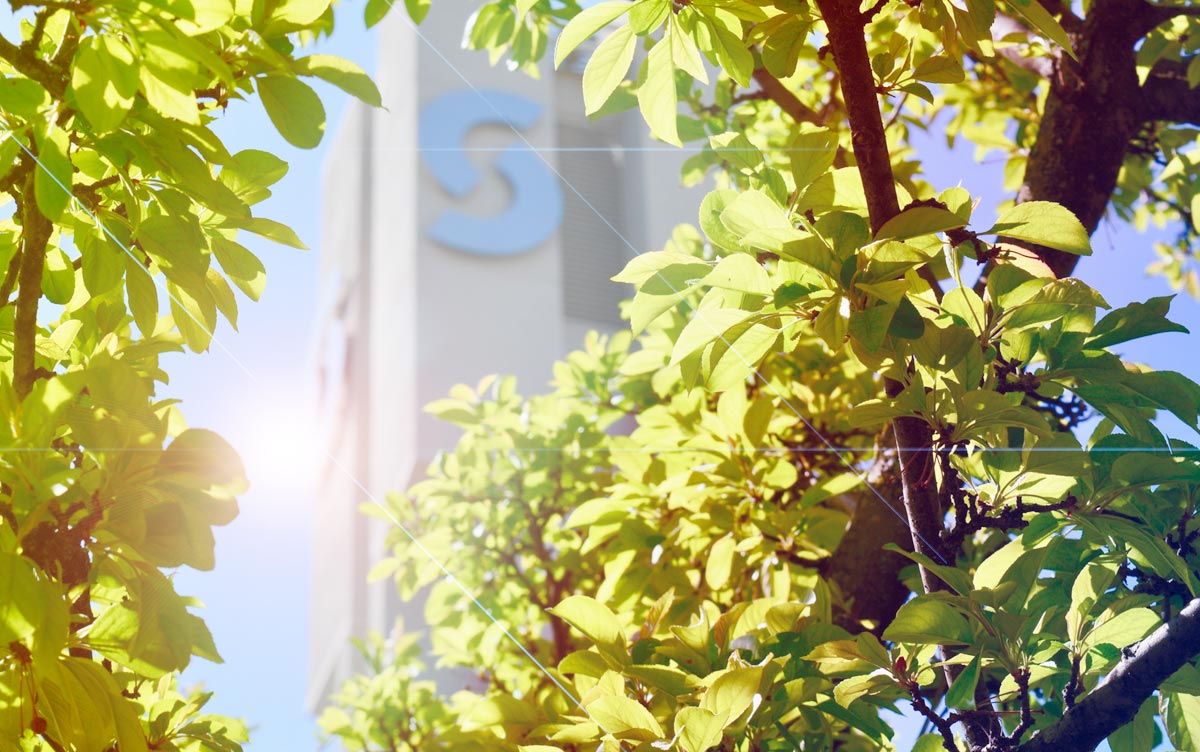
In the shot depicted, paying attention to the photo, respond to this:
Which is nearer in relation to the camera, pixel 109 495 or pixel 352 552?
pixel 109 495

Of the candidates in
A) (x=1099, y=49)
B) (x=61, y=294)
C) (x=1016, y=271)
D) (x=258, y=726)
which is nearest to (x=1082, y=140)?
(x=1099, y=49)

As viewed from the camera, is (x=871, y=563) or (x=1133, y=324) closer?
(x=1133, y=324)

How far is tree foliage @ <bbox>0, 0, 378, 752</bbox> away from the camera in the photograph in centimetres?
77

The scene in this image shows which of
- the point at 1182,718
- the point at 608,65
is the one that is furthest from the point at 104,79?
the point at 1182,718

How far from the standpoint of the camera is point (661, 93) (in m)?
1.04

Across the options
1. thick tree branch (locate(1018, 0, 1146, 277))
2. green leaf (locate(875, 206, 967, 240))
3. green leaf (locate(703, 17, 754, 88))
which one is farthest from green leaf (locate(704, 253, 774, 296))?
thick tree branch (locate(1018, 0, 1146, 277))

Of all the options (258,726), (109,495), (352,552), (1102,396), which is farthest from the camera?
(352,552)

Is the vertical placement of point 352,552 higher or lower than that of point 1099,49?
lower

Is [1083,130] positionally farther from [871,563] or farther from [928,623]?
[928,623]

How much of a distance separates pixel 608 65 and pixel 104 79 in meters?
0.46

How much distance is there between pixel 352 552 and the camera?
36.8 feet

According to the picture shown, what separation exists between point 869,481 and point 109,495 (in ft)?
3.78

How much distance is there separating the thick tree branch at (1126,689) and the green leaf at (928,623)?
0.44 feet

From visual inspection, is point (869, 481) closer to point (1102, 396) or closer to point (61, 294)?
point (1102, 396)
